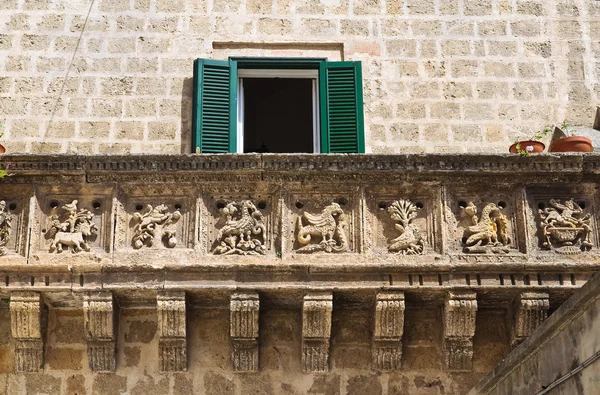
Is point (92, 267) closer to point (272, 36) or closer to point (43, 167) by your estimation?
point (43, 167)

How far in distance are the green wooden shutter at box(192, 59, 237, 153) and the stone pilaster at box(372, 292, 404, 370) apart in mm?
2640

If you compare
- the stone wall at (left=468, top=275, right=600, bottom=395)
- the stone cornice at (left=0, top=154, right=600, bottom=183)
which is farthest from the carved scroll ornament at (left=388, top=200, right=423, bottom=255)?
the stone wall at (left=468, top=275, right=600, bottom=395)

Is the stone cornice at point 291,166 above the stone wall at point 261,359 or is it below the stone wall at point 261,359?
above

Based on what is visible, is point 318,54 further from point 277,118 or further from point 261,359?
point 277,118

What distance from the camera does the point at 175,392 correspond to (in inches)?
392

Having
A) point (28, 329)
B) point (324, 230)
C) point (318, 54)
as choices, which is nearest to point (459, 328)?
point (324, 230)

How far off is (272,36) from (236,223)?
112 inches

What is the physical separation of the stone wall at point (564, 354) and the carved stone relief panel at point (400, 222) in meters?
1.84

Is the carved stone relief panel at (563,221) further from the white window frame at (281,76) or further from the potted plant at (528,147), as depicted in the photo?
the white window frame at (281,76)

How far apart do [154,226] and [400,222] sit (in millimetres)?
2248

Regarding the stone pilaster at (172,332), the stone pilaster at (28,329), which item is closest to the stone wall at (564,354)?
the stone pilaster at (172,332)

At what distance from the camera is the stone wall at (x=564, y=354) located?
6980 millimetres

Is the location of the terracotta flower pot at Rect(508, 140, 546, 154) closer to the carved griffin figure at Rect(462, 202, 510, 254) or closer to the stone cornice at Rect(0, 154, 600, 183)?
the stone cornice at Rect(0, 154, 600, 183)

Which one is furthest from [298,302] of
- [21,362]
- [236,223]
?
[21,362]
